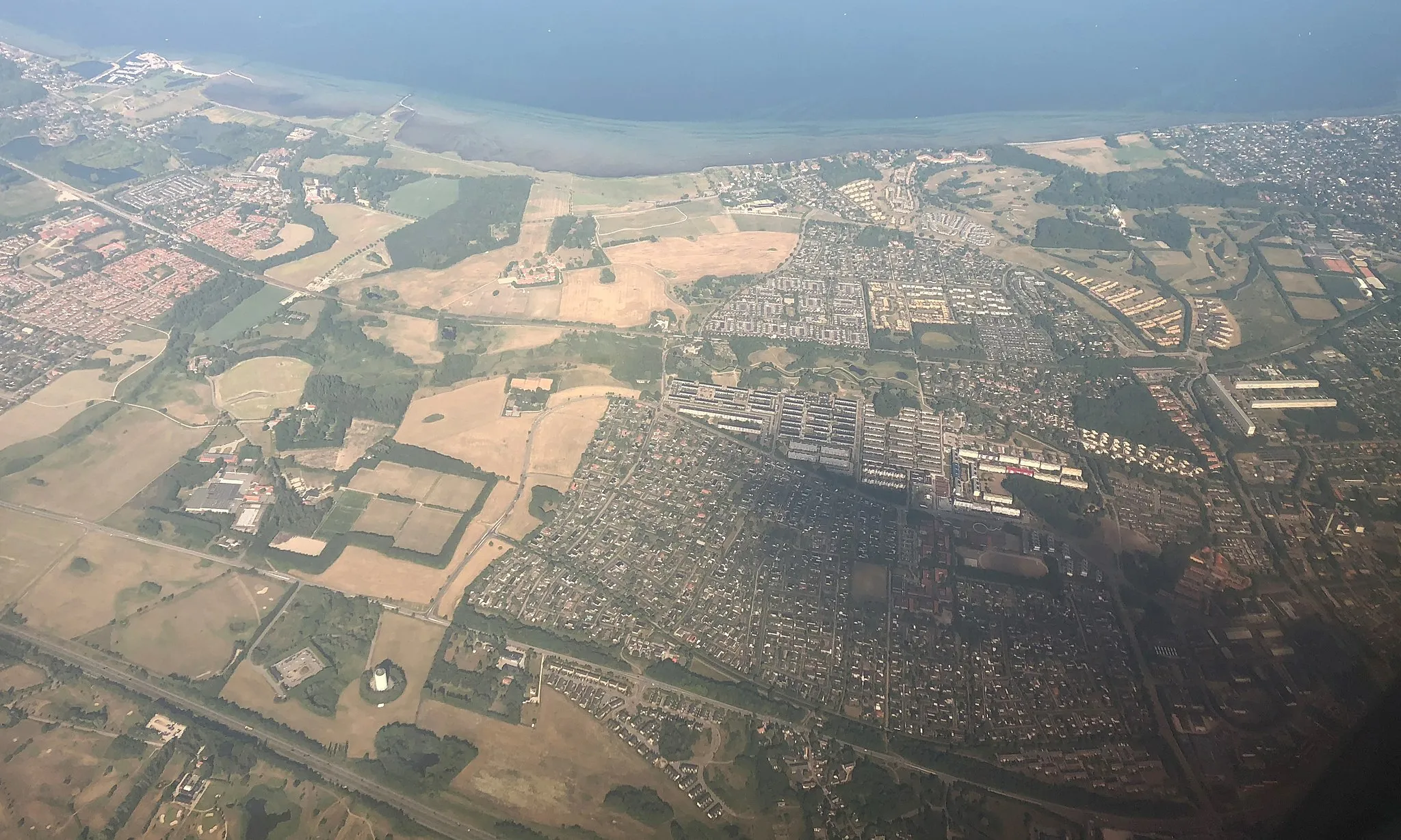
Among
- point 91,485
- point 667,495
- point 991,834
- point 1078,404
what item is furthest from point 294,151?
point 991,834

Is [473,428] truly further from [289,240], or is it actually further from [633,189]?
[633,189]

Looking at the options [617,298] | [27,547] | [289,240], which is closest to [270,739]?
[27,547]

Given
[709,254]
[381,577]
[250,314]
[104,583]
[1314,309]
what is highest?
[1314,309]

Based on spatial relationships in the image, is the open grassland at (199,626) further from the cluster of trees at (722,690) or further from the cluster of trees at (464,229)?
the cluster of trees at (464,229)

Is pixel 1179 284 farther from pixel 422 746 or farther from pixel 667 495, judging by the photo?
pixel 422 746

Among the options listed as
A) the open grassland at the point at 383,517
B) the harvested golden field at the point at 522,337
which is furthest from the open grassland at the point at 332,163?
the open grassland at the point at 383,517

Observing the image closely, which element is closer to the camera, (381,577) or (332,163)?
(381,577)

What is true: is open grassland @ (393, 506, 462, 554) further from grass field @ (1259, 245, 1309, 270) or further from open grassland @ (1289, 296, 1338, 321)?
grass field @ (1259, 245, 1309, 270)
